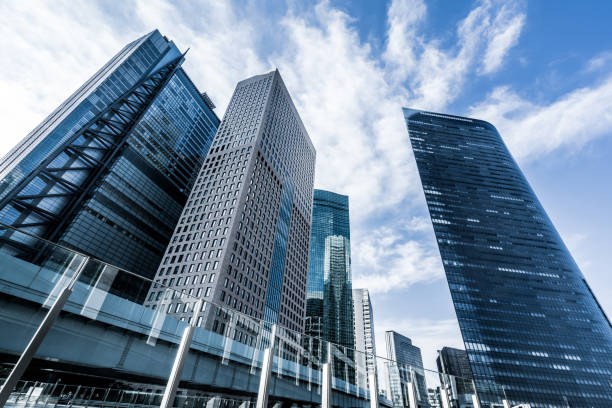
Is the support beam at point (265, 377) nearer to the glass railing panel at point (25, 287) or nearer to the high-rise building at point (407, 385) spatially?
the high-rise building at point (407, 385)

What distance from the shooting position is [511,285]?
11738cm

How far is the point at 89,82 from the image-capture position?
95688 mm

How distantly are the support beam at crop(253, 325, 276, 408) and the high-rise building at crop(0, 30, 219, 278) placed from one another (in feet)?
272

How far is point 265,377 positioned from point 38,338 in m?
6.70

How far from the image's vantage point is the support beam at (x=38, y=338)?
717cm

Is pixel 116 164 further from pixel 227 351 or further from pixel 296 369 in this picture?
pixel 296 369

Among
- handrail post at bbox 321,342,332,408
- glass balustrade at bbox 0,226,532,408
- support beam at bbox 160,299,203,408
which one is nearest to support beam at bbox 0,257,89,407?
glass balustrade at bbox 0,226,532,408

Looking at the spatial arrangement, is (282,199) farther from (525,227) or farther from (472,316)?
(525,227)

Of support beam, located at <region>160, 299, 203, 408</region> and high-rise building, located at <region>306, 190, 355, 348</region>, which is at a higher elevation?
high-rise building, located at <region>306, 190, 355, 348</region>

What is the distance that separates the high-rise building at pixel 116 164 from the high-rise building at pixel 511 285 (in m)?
110

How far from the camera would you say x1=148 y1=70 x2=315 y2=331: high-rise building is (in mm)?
70375

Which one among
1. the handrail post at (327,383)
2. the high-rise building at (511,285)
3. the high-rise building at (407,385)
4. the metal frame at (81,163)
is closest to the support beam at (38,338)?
the handrail post at (327,383)

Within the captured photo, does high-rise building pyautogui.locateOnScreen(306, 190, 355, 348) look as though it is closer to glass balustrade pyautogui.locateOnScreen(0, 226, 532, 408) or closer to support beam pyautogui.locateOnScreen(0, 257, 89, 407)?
glass balustrade pyautogui.locateOnScreen(0, 226, 532, 408)

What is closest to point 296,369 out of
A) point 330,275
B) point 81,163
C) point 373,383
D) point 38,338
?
point 373,383
